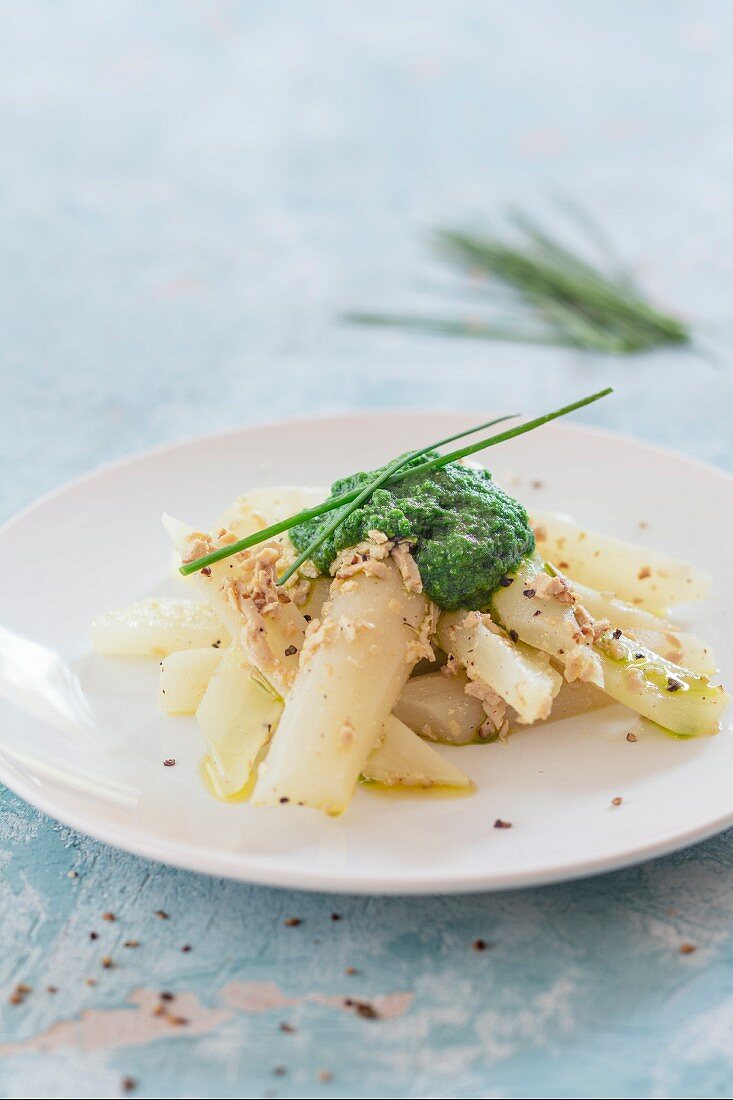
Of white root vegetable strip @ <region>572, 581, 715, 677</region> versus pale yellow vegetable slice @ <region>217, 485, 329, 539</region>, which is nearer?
white root vegetable strip @ <region>572, 581, 715, 677</region>

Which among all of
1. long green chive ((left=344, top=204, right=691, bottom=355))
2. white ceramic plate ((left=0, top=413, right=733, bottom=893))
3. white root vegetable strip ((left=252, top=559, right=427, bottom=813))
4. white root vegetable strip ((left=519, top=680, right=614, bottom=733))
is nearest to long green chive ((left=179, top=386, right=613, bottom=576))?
white root vegetable strip ((left=252, top=559, right=427, bottom=813))

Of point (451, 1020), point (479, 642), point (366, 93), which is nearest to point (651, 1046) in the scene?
point (451, 1020)

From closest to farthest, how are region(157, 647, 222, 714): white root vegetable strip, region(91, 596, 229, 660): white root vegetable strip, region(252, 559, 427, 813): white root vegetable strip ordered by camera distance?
region(252, 559, 427, 813): white root vegetable strip < region(157, 647, 222, 714): white root vegetable strip < region(91, 596, 229, 660): white root vegetable strip

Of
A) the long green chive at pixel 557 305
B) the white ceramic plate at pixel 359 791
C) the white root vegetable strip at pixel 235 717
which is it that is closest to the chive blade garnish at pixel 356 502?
the white root vegetable strip at pixel 235 717

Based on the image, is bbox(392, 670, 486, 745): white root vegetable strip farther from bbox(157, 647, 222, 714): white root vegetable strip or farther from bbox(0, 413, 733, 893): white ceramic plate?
bbox(157, 647, 222, 714): white root vegetable strip

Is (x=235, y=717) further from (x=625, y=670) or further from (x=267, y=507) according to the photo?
(x=625, y=670)

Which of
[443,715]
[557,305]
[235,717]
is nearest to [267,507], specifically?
[235,717]
